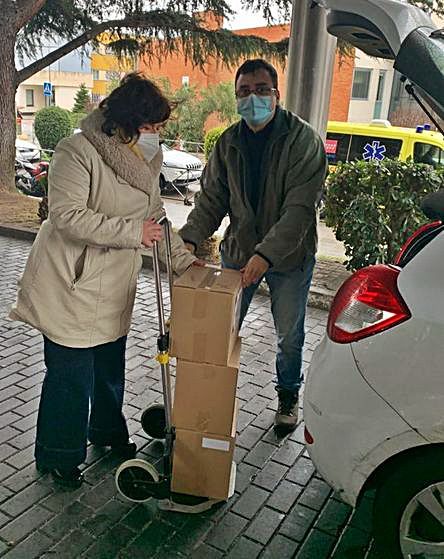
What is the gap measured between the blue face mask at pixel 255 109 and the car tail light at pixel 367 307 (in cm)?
114

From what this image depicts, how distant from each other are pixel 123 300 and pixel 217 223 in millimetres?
869

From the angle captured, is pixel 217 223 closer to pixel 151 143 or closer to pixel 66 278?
pixel 151 143

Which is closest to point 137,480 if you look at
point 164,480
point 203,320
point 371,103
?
point 164,480

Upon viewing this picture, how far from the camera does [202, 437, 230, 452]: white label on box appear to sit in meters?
2.49

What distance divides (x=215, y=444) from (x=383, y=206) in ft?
12.2

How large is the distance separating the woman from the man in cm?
45

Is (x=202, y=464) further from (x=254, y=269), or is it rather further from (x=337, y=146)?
(x=337, y=146)

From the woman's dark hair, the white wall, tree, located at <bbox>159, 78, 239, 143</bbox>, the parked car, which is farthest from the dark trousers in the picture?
the white wall

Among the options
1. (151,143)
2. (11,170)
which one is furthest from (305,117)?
(11,170)

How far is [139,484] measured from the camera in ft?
8.36

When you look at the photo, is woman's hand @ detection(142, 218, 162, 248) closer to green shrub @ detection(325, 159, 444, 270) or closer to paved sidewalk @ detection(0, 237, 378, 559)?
paved sidewalk @ detection(0, 237, 378, 559)

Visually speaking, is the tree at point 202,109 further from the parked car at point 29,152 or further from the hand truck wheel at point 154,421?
the hand truck wheel at point 154,421

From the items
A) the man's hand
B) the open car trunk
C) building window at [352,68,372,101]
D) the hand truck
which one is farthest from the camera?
building window at [352,68,372,101]

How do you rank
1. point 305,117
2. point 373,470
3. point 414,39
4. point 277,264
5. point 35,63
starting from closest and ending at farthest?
point 414,39
point 373,470
point 277,264
point 305,117
point 35,63
